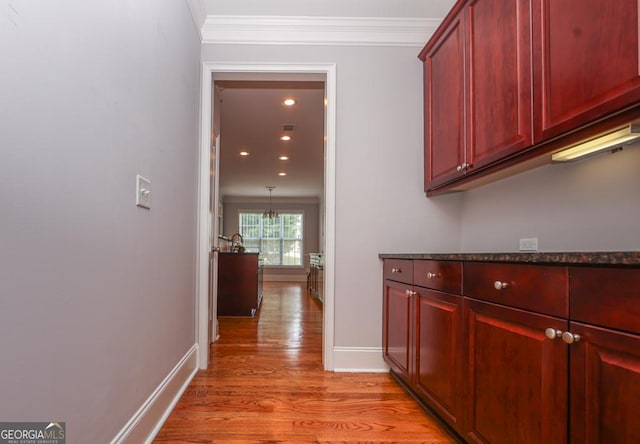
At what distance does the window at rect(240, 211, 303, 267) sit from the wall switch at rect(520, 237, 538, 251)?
969 centimetres

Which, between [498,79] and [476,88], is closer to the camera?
[498,79]

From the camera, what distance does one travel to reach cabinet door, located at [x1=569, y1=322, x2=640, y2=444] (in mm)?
828

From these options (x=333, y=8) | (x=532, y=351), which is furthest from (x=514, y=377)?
(x=333, y=8)

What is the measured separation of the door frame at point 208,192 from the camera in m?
2.63

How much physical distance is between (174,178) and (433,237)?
72.0 inches

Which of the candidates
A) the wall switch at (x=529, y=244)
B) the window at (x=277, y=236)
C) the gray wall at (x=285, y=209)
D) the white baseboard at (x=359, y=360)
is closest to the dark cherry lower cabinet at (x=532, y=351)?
the wall switch at (x=529, y=244)

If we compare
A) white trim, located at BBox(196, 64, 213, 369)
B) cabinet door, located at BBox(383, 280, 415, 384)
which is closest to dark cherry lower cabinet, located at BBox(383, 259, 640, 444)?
cabinet door, located at BBox(383, 280, 415, 384)

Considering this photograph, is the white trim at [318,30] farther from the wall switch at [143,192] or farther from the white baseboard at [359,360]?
the white baseboard at [359,360]

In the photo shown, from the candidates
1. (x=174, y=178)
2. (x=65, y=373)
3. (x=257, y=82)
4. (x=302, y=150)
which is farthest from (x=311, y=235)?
(x=65, y=373)

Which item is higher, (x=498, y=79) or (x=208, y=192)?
(x=498, y=79)

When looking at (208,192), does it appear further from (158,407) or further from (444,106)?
(444,106)

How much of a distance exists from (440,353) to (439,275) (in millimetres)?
363

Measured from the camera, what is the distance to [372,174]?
2.71 metres

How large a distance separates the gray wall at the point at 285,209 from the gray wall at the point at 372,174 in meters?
8.68
